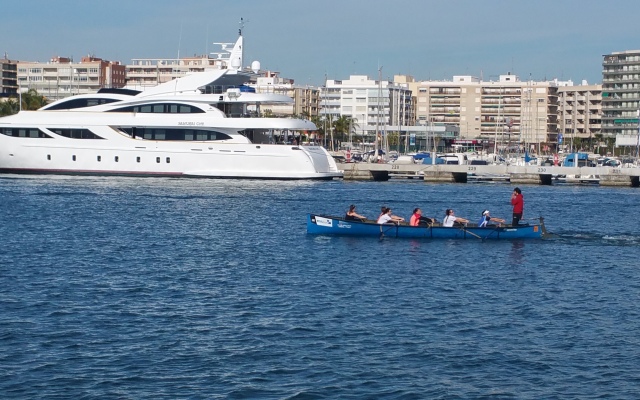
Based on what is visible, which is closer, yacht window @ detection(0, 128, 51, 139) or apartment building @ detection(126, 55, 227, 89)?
yacht window @ detection(0, 128, 51, 139)

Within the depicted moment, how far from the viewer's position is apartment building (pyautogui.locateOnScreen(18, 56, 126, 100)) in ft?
561

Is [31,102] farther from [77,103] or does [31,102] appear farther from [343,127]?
[77,103]

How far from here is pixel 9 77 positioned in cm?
17862

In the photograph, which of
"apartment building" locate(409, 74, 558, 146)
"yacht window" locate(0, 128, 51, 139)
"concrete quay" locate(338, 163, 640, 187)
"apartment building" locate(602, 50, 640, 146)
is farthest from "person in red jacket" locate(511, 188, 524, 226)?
"apartment building" locate(409, 74, 558, 146)

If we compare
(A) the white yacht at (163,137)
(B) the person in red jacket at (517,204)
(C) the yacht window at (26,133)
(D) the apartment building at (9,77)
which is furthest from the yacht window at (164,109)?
(D) the apartment building at (9,77)

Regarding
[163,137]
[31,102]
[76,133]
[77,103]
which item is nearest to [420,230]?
[163,137]

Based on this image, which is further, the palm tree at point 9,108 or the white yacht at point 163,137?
the palm tree at point 9,108

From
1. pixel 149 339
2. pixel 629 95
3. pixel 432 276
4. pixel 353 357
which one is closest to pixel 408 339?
pixel 353 357

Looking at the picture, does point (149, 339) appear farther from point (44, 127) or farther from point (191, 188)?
point (44, 127)

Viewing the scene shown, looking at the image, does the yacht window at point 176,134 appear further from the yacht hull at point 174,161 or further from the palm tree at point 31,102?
the palm tree at point 31,102

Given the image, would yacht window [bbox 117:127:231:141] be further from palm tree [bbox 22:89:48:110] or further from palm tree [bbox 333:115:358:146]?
palm tree [bbox 333:115:358:146]

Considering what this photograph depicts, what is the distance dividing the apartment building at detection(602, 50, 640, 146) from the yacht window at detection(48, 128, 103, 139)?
114 meters

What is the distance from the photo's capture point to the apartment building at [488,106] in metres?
186

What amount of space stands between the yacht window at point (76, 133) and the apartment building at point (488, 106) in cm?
11739
